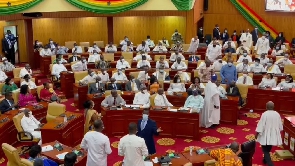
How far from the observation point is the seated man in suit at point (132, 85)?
1308cm

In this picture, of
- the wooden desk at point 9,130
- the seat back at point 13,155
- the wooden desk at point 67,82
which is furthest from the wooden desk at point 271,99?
the seat back at point 13,155

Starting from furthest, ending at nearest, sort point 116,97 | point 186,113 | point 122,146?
point 116,97 → point 186,113 → point 122,146

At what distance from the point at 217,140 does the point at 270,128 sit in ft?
7.84

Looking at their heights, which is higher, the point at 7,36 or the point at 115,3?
the point at 115,3

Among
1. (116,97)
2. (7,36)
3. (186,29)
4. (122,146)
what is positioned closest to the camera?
(122,146)

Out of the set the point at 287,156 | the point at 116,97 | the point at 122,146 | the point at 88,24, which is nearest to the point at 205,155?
the point at 122,146

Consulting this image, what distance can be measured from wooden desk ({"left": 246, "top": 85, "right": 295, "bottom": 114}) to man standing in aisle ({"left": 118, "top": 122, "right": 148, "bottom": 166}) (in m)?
6.89

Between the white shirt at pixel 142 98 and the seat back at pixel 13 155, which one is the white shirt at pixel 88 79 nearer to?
the white shirt at pixel 142 98

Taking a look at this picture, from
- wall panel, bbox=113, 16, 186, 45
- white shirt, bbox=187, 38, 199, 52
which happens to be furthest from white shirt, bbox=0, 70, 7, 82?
wall panel, bbox=113, 16, 186, 45

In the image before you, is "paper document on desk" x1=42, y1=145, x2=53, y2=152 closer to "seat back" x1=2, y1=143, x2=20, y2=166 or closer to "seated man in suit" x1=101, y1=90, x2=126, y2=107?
"seat back" x1=2, y1=143, x2=20, y2=166

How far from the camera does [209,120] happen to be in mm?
11492

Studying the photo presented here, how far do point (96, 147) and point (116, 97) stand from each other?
164 inches

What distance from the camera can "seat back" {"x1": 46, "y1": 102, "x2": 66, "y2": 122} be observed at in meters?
10.3

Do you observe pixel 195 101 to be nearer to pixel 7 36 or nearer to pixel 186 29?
pixel 186 29
